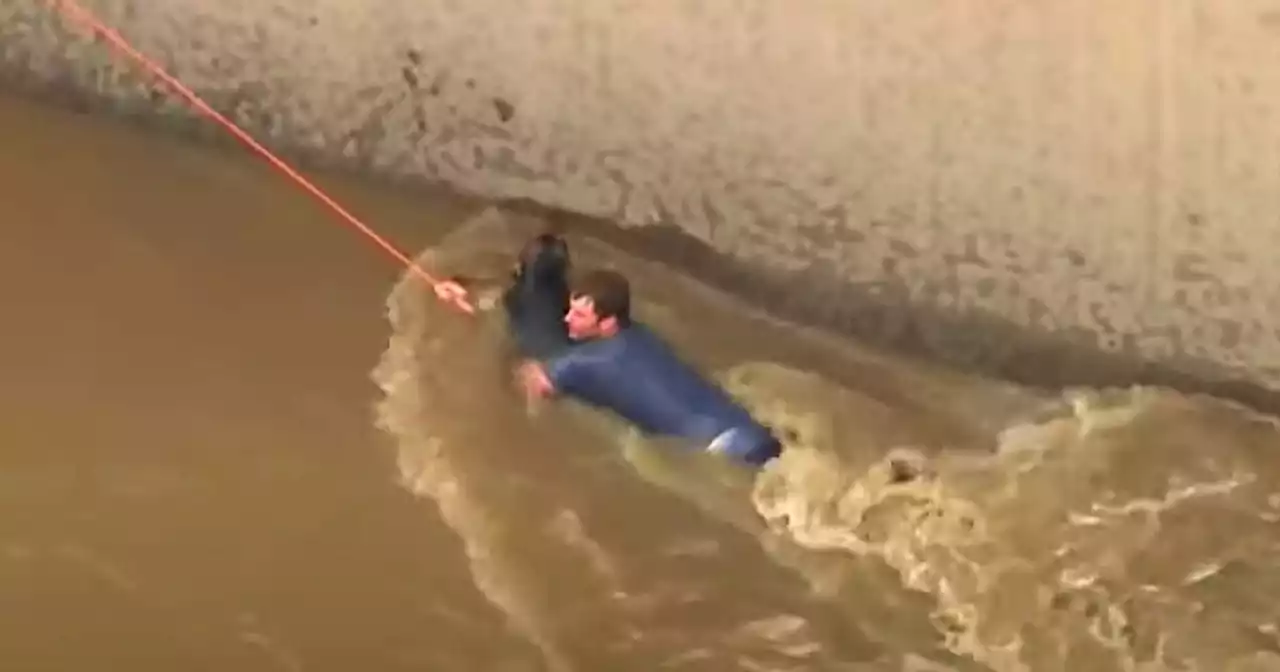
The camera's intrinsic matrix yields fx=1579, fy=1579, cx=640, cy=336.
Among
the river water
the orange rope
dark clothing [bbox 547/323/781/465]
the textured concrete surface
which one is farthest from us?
the orange rope

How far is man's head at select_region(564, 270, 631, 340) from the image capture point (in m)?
1.18

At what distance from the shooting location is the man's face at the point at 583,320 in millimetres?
1181

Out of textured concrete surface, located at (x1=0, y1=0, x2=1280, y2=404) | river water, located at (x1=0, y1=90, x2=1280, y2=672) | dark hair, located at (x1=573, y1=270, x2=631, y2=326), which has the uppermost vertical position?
textured concrete surface, located at (x1=0, y1=0, x2=1280, y2=404)

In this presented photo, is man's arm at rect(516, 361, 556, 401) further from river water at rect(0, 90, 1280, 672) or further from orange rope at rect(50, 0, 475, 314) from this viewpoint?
orange rope at rect(50, 0, 475, 314)

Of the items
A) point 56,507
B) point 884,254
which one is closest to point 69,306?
point 56,507

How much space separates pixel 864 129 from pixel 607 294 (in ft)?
0.97

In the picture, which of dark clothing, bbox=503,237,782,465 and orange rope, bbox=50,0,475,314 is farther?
orange rope, bbox=50,0,475,314

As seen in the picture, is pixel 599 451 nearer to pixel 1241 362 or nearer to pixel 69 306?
pixel 69 306

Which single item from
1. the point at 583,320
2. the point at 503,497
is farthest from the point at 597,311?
the point at 503,497

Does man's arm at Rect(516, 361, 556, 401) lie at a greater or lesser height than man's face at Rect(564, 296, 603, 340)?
lesser

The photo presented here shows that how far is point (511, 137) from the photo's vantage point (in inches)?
57.6

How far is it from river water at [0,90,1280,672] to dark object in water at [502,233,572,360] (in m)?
0.03

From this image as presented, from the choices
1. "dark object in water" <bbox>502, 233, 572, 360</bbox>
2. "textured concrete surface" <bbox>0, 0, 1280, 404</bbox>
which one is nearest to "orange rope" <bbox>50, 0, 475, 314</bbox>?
"textured concrete surface" <bbox>0, 0, 1280, 404</bbox>

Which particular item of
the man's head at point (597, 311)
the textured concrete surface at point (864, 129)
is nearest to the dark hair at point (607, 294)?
the man's head at point (597, 311)
